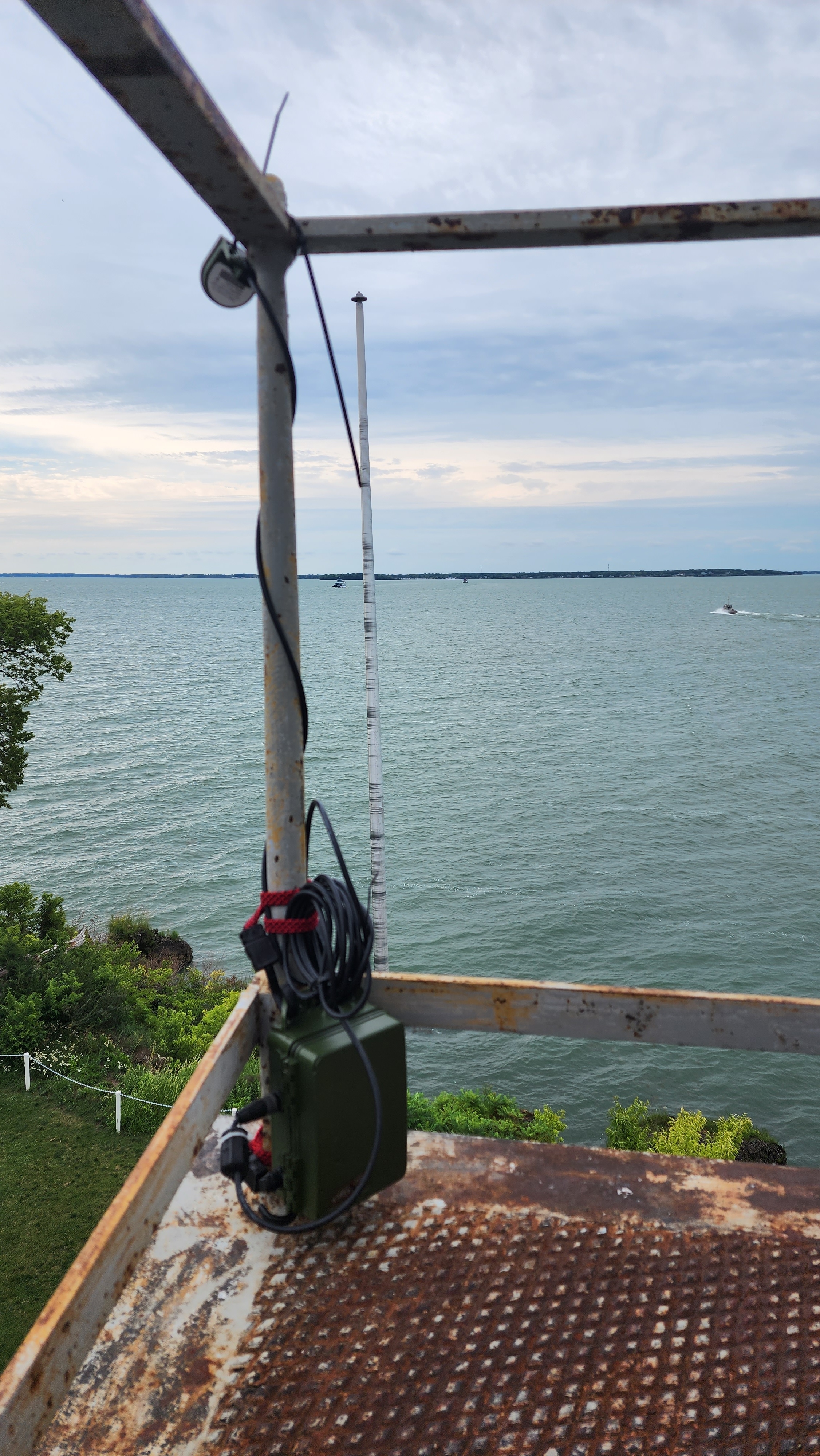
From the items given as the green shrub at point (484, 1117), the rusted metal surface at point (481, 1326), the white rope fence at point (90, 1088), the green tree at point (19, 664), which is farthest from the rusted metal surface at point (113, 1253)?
the green tree at point (19, 664)

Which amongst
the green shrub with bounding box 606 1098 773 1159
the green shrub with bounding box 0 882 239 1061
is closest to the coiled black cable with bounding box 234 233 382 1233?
the green shrub with bounding box 606 1098 773 1159

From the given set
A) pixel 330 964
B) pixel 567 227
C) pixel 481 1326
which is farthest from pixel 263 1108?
pixel 567 227

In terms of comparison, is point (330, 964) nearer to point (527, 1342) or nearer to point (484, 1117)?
point (527, 1342)

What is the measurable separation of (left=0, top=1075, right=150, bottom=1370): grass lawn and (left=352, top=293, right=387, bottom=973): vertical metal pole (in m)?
6.21

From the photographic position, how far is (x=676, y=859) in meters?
28.4

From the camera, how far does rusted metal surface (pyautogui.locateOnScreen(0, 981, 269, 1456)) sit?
1975 mm

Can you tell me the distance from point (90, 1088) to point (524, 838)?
19.9 meters

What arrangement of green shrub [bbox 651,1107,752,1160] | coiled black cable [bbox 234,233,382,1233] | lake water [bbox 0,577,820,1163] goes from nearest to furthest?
coiled black cable [bbox 234,233,382,1233] → green shrub [bbox 651,1107,752,1160] → lake water [bbox 0,577,820,1163]

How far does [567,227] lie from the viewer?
3.05m

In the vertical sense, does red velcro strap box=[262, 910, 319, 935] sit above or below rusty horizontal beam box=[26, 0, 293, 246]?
below

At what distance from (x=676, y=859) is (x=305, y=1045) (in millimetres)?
26985

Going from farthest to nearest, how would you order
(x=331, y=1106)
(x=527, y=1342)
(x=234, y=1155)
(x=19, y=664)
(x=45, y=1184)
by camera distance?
(x=19, y=664)
(x=45, y=1184)
(x=234, y=1155)
(x=331, y=1106)
(x=527, y=1342)

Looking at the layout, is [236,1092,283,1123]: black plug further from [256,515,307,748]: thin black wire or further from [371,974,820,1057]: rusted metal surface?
[256,515,307,748]: thin black wire

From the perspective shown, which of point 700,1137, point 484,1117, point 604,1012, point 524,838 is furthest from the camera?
point 524,838
